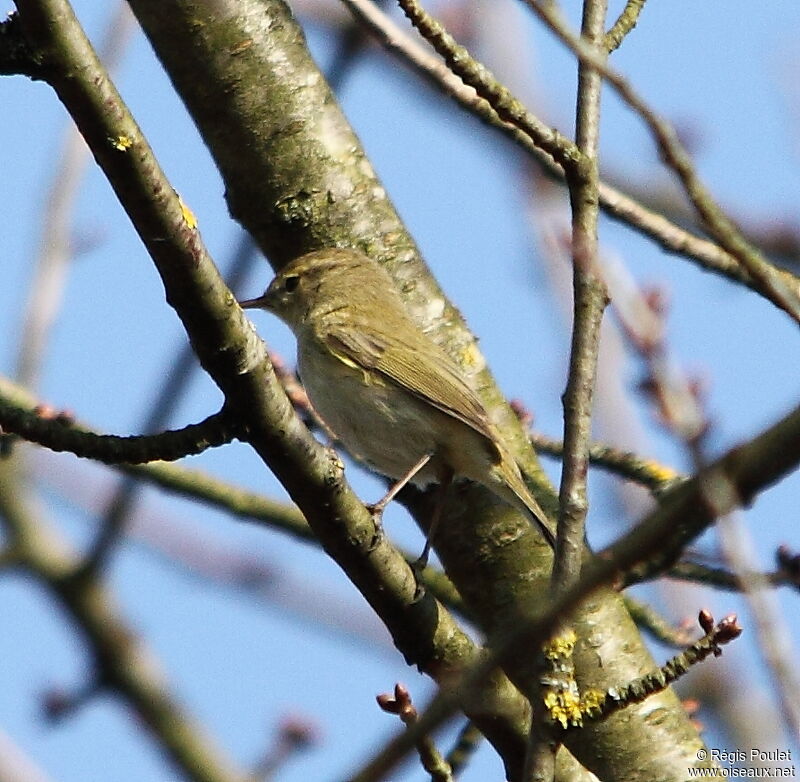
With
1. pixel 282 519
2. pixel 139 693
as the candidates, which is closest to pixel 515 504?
pixel 282 519

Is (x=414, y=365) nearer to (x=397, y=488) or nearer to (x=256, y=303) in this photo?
(x=397, y=488)

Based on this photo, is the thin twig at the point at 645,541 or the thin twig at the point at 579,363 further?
the thin twig at the point at 579,363

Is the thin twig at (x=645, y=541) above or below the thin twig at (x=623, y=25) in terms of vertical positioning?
below

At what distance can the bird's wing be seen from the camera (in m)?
4.27

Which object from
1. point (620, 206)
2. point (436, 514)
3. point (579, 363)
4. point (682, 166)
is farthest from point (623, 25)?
point (436, 514)

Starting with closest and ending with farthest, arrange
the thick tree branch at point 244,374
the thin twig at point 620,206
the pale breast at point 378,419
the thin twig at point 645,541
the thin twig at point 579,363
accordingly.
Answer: the thin twig at point 645,541 < the thick tree branch at point 244,374 < the thin twig at point 579,363 < the thin twig at point 620,206 < the pale breast at point 378,419

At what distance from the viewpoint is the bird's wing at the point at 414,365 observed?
14.0 feet

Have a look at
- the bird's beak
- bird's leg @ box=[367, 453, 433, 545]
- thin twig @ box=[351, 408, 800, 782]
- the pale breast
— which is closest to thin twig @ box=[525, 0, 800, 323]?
thin twig @ box=[351, 408, 800, 782]

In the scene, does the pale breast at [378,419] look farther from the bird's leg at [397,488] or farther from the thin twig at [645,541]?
the thin twig at [645,541]

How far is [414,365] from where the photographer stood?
4.59 m

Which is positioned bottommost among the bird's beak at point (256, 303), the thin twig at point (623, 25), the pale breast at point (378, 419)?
the pale breast at point (378, 419)

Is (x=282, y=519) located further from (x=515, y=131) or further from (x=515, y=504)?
(x=515, y=131)

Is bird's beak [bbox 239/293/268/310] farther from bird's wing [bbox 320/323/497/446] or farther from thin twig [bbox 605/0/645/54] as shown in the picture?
thin twig [bbox 605/0/645/54]

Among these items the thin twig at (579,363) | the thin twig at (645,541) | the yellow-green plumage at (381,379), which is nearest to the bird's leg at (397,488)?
the yellow-green plumage at (381,379)
